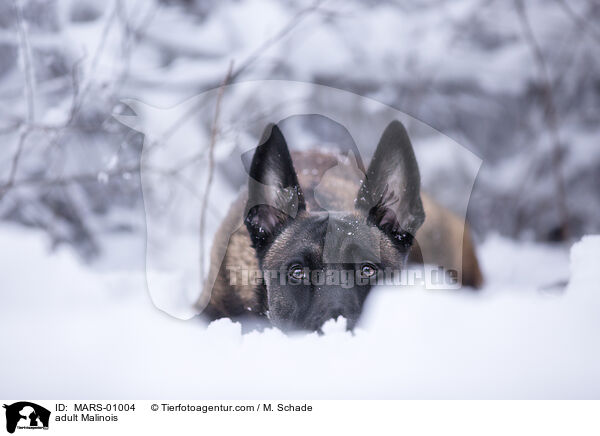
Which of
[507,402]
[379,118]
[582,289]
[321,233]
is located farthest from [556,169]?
[321,233]

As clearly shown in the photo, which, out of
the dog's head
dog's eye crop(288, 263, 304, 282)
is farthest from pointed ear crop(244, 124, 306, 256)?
dog's eye crop(288, 263, 304, 282)

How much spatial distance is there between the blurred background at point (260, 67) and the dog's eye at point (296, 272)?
0.44 meters

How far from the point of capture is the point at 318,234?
1.31m

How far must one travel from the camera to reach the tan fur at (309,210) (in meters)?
1.41

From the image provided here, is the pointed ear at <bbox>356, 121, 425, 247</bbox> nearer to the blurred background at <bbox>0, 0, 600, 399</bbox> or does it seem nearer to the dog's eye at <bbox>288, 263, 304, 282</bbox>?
the blurred background at <bbox>0, 0, 600, 399</bbox>

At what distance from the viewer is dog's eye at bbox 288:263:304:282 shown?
1.29 meters

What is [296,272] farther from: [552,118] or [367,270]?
[552,118]

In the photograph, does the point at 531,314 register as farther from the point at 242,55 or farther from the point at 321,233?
the point at 242,55

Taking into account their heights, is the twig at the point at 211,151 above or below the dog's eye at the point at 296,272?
above

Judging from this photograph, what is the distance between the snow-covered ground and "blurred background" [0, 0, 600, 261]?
0.28 metres

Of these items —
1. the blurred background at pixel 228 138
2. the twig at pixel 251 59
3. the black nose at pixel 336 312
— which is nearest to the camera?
the black nose at pixel 336 312

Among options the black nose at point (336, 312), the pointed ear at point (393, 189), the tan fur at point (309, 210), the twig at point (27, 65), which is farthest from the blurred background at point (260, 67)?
the black nose at point (336, 312)

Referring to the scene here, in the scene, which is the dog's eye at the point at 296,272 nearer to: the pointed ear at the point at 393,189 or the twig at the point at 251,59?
the pointed ear at the point at 393,189

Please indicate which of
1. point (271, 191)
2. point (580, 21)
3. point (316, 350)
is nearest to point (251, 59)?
point (271, 191)
